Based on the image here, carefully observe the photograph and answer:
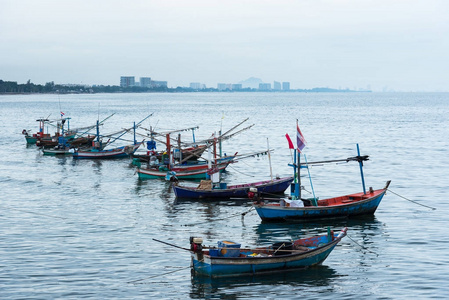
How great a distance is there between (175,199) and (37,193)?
43.0ft

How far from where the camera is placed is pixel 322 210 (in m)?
40.9

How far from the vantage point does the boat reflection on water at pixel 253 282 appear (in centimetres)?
2783

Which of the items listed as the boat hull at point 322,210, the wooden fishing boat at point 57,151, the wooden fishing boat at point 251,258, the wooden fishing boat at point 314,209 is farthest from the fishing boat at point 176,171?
the wooden fishing boat at point 251,258

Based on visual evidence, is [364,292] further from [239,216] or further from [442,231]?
[239,216]

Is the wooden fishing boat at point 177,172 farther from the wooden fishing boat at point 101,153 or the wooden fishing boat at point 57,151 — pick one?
the wooden fishing boat at point 57,151

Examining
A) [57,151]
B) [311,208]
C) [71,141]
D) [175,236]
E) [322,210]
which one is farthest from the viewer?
[71,141]

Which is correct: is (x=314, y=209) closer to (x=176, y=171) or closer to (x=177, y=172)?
(x=177, y=172)

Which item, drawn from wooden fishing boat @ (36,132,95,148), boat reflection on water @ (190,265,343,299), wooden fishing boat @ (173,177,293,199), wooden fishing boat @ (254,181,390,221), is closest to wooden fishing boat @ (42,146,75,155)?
wooden fishing boat @ (36,132,95,148)

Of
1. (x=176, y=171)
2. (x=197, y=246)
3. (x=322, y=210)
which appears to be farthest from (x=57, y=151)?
(x=197, y=246)

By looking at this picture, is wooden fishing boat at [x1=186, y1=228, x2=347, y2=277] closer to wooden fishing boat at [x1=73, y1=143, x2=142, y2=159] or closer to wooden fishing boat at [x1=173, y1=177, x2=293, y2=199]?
wooden fishing boat at [x1=173, y1=177, x2=293, y2=199]

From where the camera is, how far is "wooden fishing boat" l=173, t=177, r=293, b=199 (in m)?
49.2

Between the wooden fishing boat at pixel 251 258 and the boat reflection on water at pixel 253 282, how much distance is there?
0.24 m

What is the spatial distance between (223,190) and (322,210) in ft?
35.0

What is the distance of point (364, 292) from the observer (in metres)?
28.2
